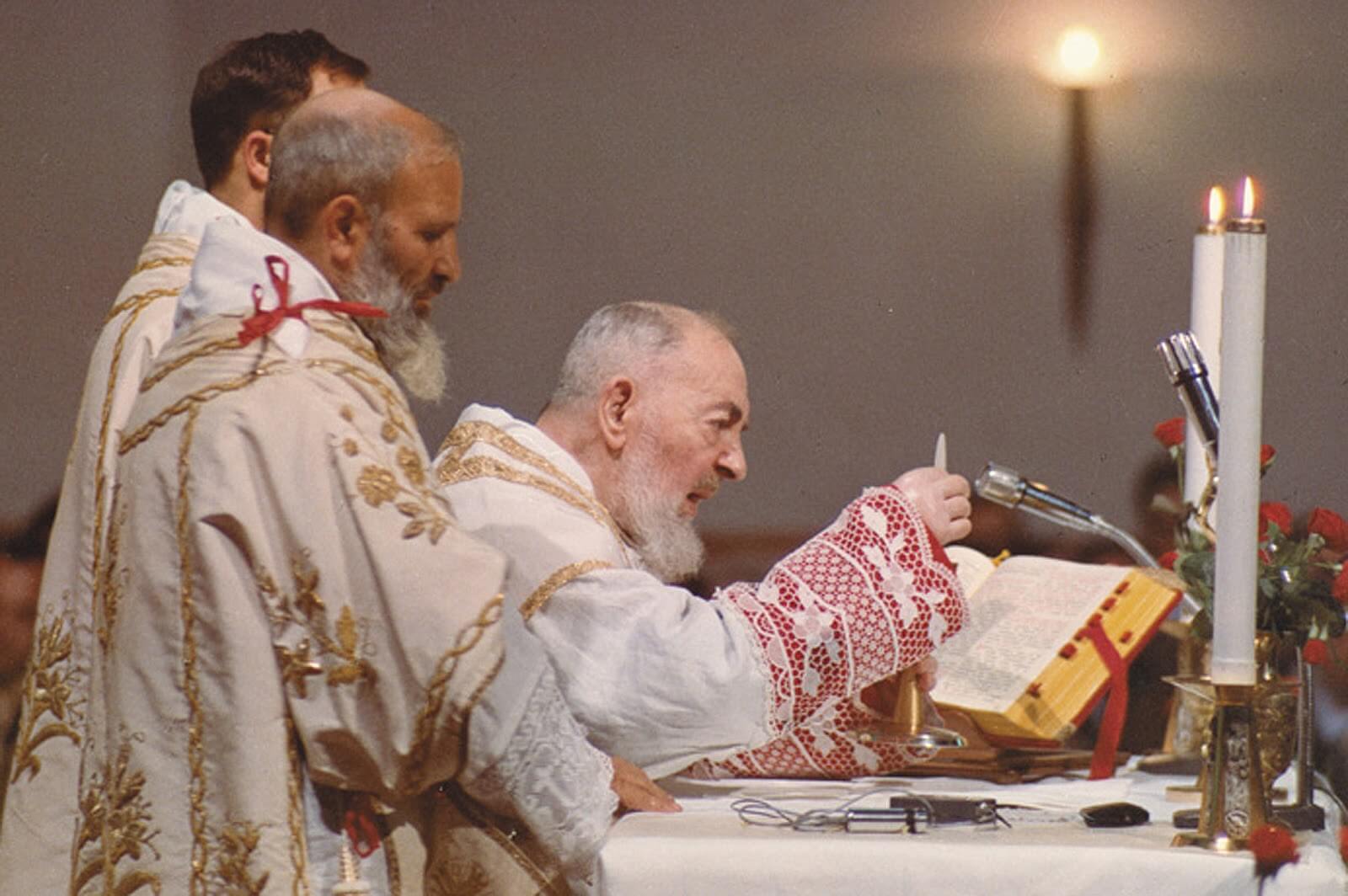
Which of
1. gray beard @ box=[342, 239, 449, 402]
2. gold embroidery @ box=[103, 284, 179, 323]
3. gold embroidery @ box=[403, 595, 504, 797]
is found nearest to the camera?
gold embroidery @ box=[403, 595, 504, 797]

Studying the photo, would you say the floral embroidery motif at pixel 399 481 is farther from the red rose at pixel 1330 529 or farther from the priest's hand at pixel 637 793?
the red rose at pixel 1330 529

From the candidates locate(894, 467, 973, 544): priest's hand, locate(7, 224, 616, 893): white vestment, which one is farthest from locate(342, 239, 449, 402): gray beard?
locate(894, 467, 973, 544): priest's hand

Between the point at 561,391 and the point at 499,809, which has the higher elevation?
the point at 561,391

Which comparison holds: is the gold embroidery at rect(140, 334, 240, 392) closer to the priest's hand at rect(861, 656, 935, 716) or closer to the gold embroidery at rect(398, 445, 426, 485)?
the gold embroidery at rect(398, 445, 426, 485)

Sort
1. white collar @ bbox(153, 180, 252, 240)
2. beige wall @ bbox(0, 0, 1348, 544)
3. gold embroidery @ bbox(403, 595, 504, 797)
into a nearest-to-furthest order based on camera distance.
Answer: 1. gold embroidery @ bbox(403, 595, 504, 797)
2. white collar @ bbox(153, 180, 252, 240)
3. beige wall @ bbox(0, 0, 1348, 544)

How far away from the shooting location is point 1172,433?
3.05m

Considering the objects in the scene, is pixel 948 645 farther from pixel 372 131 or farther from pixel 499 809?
pixel 372 131

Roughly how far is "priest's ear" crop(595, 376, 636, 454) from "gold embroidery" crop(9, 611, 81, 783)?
80cm

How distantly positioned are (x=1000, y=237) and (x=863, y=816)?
147cm

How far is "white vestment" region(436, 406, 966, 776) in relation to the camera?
255 centimetres

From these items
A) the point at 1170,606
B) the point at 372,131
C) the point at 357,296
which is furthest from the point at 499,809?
the point at 1170,606

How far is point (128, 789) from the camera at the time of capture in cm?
202

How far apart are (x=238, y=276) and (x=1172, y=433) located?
1550 mm

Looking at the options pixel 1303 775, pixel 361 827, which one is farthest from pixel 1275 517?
pixel 361 827
